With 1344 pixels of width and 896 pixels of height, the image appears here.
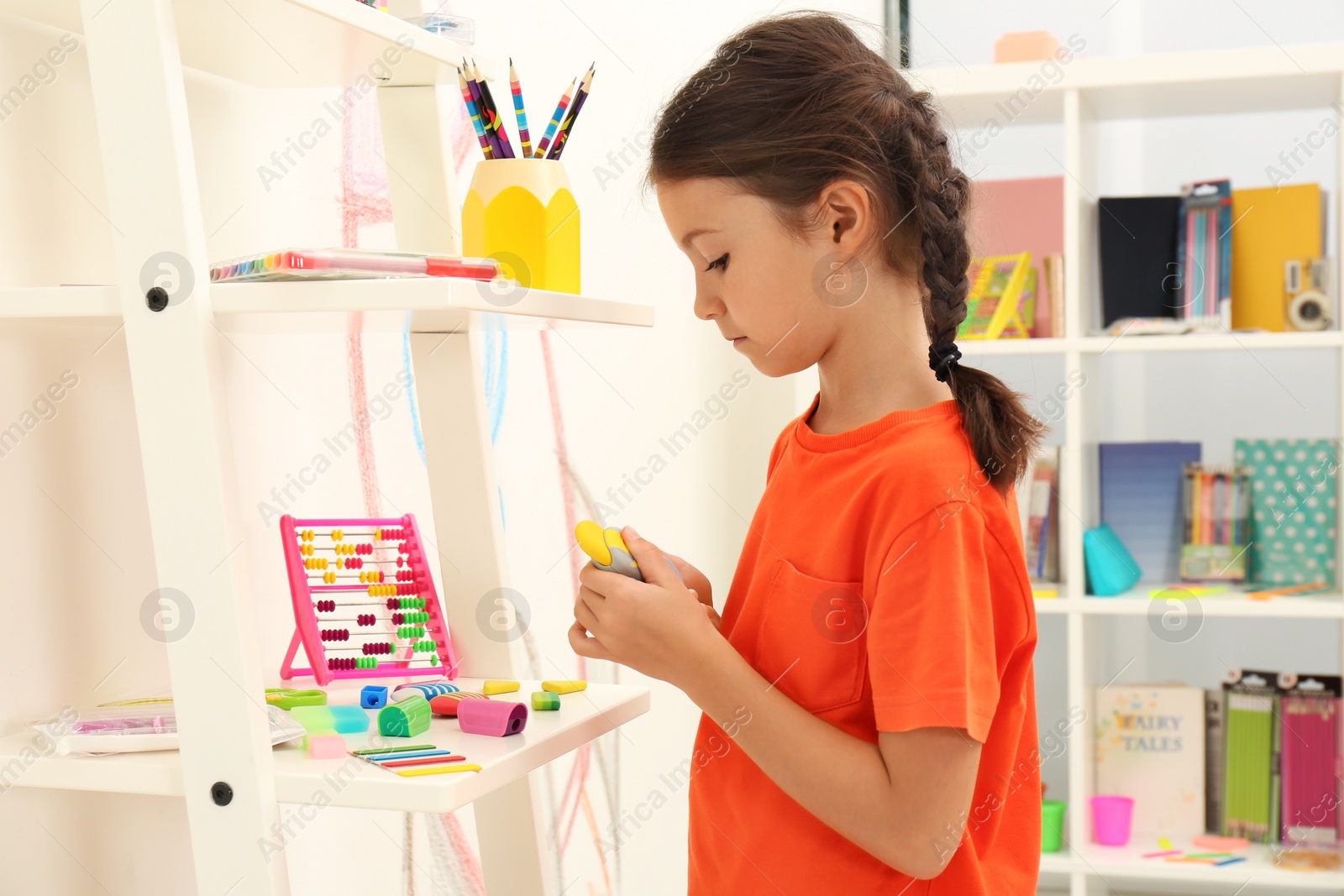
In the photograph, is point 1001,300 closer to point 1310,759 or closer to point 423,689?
point 1310,759

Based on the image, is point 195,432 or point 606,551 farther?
point 606,551

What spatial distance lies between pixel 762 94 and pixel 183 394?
1.54ft

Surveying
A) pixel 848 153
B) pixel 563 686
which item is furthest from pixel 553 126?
pixel 563 686

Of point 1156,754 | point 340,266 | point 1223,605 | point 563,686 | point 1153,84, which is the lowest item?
point 1156,754

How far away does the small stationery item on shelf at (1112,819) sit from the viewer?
2203 millimetres

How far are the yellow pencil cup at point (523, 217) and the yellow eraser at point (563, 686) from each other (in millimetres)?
318

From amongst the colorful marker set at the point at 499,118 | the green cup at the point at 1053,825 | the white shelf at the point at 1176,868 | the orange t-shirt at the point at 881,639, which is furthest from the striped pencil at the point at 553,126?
the green cup at the point at 1053,825

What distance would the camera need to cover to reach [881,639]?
0.79m

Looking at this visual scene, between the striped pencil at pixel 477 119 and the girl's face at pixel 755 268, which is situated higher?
the striped pencil at pixel 477 119

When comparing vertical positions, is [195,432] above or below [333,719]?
above

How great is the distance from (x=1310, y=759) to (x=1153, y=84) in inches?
48.8

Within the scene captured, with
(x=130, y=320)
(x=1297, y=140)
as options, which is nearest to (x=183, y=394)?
(x=130, y=320)

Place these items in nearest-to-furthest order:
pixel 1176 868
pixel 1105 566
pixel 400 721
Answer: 1. pixel 400 721
2. pixel 1176 868
3. pixel 1105 566

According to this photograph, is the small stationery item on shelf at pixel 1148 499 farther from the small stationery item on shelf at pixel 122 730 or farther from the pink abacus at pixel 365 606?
the small stationery item on shelf at pixel 122 730
